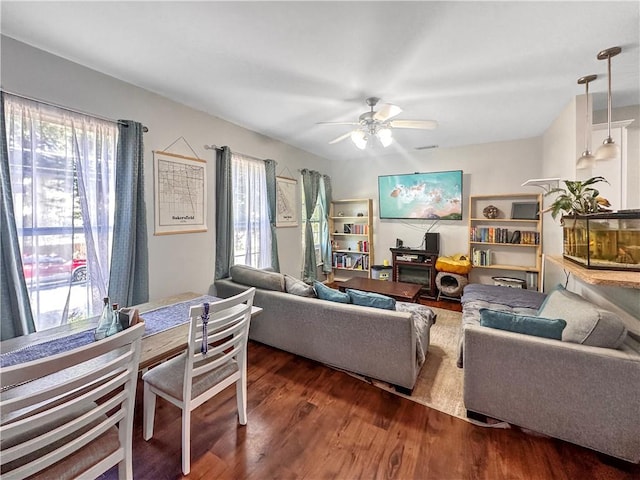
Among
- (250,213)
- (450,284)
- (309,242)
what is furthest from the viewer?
(309,242)

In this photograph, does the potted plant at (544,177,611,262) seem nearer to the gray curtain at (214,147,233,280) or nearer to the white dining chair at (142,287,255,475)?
the white dining chair at (142,287,255,475)

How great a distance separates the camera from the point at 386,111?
2311 millimetres

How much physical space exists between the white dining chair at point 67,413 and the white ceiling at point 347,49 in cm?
182

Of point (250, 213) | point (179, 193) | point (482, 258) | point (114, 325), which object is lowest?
point (114, 325)

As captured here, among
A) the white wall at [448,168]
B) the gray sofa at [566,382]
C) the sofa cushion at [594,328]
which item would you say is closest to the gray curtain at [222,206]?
the gray sofa at [566,382]

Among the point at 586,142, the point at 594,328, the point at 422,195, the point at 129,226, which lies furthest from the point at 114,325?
the point at 422,195

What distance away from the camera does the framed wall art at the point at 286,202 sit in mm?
4113

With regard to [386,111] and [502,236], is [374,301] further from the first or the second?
[502,236]

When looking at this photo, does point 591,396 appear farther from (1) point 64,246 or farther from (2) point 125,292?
(1) point 64,246

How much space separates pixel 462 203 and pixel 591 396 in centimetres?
347

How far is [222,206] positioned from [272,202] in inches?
34.5

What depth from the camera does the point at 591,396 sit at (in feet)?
4.66

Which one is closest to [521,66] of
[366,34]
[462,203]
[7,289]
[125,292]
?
[366,34]

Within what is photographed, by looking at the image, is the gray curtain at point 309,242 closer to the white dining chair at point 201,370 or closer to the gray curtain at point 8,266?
the white dining chair at point 201,370
